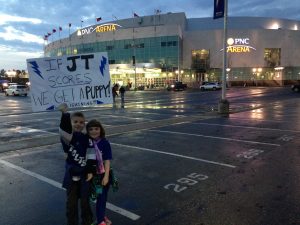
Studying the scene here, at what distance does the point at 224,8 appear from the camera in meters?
17.8

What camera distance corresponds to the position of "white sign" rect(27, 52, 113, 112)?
519 cm

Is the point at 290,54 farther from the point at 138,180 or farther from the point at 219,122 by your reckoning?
the point at 138,180

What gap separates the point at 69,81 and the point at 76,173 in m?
1.69

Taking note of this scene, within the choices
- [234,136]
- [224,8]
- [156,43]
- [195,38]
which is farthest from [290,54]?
→ [234,136]

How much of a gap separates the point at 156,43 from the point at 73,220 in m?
84.0

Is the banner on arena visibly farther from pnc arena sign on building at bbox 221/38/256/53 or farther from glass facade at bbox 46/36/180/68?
pnc arena sign on building at bbox 221/38/256/53

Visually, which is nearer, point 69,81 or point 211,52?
point 69,81

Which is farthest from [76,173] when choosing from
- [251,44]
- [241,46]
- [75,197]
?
[251,44]

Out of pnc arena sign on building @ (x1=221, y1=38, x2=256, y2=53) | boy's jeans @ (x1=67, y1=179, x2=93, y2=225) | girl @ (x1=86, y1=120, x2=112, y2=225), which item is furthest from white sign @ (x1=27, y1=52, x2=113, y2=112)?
pnc arena sign on building @ (x1=221, y1=38, x2=256, y2=53)

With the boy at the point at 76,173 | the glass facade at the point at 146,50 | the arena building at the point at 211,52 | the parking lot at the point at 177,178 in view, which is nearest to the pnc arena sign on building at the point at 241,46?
the arena building at the point at 211,52

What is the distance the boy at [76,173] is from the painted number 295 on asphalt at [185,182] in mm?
1978

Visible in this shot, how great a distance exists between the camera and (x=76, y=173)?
166 inches

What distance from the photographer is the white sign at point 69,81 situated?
519cm

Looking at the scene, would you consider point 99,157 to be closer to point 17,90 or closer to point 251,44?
point 17,90
